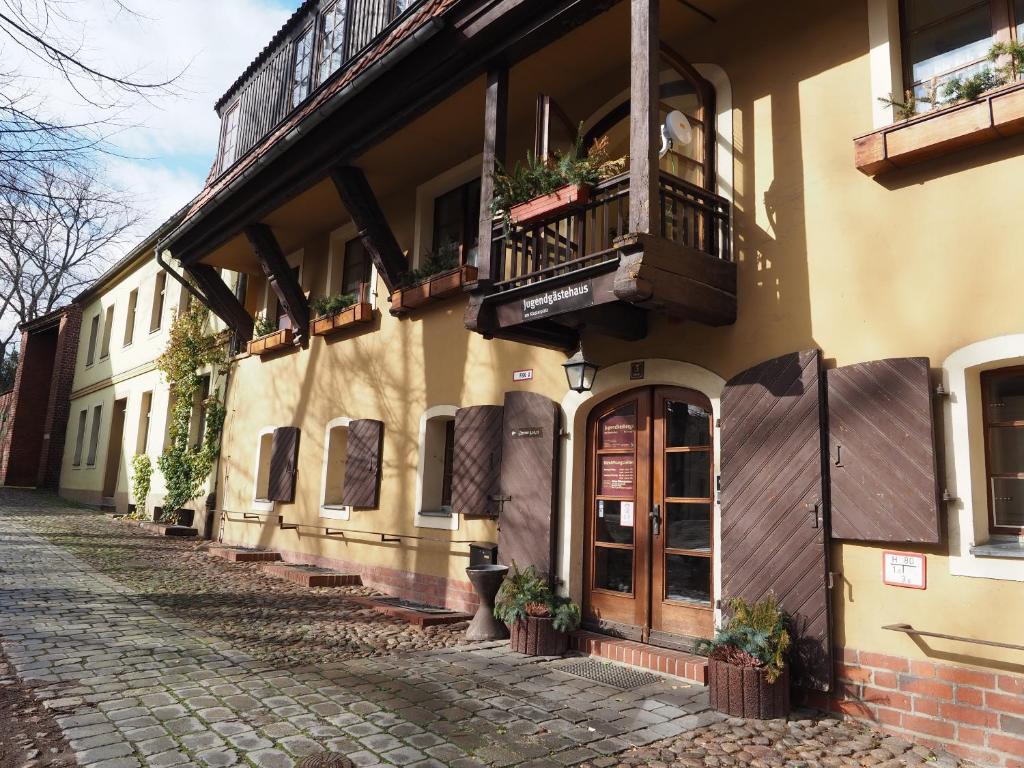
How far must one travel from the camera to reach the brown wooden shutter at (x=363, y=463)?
30.1ft

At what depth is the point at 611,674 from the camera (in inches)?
212

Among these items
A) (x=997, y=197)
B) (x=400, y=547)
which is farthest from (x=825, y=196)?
(x=400, y=547)

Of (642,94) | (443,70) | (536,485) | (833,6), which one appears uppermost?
(443,70)

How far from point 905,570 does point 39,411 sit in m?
27.0

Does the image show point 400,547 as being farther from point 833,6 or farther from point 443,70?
point 833,6

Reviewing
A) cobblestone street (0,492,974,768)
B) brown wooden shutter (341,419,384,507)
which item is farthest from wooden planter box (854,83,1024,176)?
brown wooden shutter (341,419,384,507)

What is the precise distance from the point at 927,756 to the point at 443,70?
6.70 m

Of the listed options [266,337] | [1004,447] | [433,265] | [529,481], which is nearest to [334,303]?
[266,337]

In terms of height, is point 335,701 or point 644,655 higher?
point 644,655

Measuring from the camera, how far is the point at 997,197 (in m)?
4.34

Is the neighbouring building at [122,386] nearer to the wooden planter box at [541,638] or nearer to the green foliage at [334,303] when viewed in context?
the green foliage at [334,303]

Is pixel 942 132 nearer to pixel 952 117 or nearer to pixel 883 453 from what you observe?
pixel 952 117

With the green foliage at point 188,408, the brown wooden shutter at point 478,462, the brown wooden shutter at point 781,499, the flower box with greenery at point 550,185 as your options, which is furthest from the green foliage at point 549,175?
the green foliage at point 188,408

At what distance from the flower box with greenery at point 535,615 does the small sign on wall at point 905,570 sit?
2.48m
